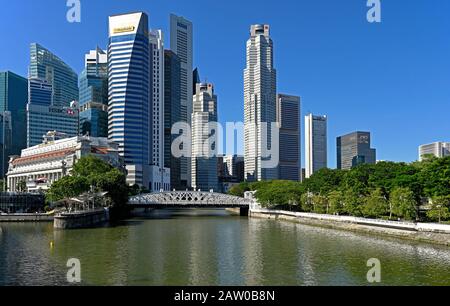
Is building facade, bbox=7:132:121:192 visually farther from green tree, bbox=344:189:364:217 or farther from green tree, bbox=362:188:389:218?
green tree, bbox=362:188:389:218

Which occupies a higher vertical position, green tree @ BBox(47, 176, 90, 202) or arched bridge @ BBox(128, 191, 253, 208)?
green tree @ BBox(47, 176, 90, 202)

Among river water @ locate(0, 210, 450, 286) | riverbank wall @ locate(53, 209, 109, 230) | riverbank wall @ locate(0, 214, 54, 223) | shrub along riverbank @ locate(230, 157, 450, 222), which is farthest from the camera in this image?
riverbank wall @ locate(0, 214, 54, 223)

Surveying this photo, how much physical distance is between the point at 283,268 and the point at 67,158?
11447cm

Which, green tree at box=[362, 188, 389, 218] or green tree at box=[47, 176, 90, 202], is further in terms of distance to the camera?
green tree at box=[47, 176, 90, 202]

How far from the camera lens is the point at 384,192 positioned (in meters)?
82.4

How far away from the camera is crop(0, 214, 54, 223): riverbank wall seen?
293 feet

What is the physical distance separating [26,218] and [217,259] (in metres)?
59.8

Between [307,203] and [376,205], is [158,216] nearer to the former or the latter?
[307,203]

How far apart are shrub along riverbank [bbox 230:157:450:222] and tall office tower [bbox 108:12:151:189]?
8815 cm

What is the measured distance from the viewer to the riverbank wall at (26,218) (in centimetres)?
8923

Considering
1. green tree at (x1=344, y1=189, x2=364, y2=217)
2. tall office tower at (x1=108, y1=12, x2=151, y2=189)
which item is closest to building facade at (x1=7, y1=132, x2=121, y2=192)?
tall office tower at (x1=108, y1=12, x2=151, y2=189)

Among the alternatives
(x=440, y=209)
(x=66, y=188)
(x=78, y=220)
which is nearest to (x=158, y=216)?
(x=66, y=188)

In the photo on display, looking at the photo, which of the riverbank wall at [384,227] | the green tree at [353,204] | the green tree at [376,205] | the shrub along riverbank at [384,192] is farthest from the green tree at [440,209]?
the green tree at [353,204]

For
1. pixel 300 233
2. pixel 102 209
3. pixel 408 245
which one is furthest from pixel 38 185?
pixel 408 245
